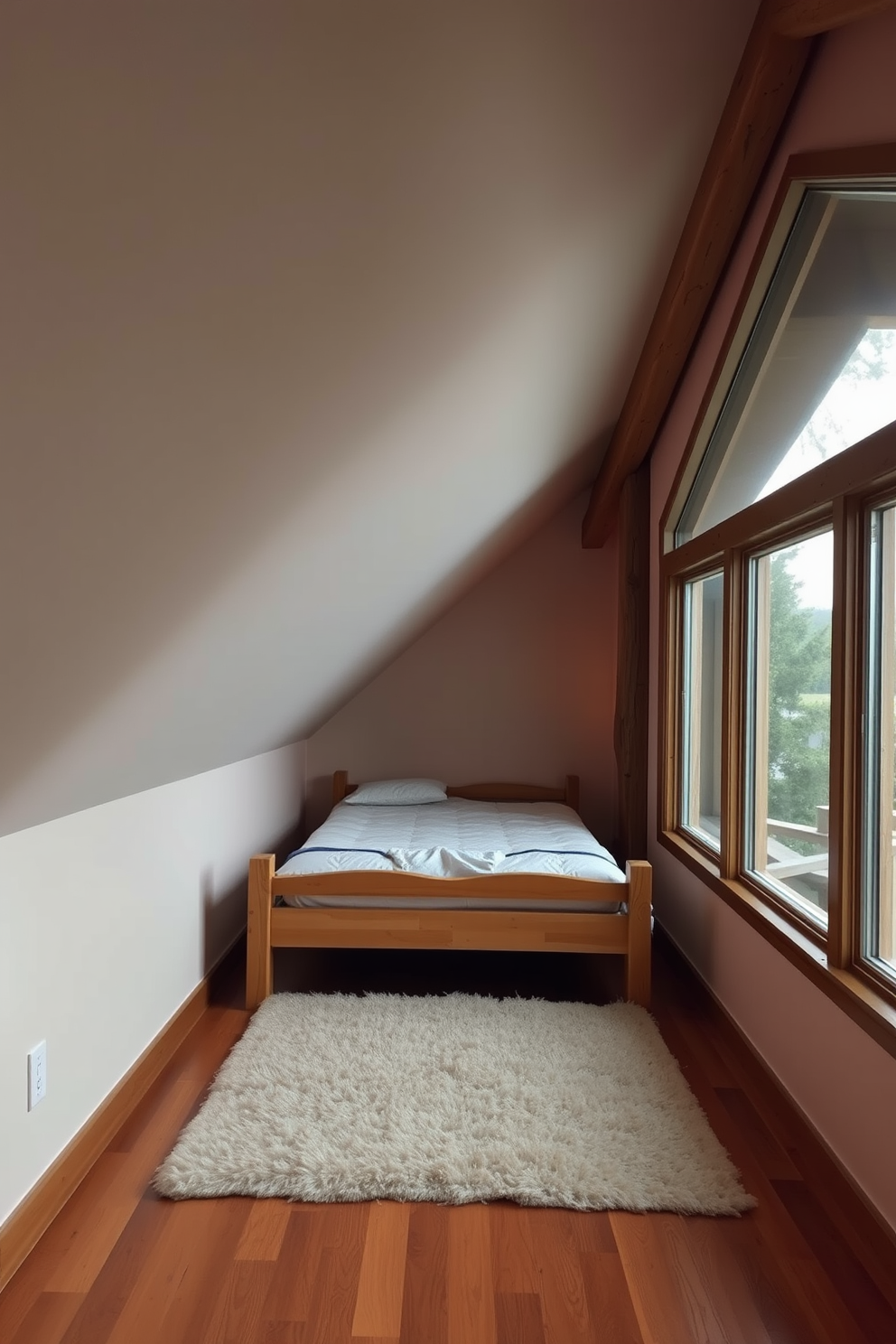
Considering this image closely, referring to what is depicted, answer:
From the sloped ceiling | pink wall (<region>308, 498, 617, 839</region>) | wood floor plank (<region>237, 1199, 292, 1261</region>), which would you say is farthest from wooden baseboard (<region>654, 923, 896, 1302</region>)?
pink wall (<region>308, 498, 617, 839</region>)

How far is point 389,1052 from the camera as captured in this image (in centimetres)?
252

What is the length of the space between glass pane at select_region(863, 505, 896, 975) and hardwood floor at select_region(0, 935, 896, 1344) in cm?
58

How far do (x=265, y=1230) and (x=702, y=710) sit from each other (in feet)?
8.13

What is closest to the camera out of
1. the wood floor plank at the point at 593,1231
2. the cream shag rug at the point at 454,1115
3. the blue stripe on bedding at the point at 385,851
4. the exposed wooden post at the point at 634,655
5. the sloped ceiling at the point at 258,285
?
the sloped ceiling at the point at 258,285

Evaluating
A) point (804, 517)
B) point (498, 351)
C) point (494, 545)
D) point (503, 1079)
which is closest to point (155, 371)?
point (498, 351)

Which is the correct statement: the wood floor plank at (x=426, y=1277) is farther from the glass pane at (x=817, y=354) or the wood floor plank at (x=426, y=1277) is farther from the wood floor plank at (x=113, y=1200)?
the glass pane at (x=817, y=354)

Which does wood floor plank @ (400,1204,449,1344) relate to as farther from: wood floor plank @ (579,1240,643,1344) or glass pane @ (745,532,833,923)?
glass pane @ (745,532,833,923)

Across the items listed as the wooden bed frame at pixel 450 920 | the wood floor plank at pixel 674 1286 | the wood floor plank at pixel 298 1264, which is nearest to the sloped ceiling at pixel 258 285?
the wooden bed frame at pixel 450 920

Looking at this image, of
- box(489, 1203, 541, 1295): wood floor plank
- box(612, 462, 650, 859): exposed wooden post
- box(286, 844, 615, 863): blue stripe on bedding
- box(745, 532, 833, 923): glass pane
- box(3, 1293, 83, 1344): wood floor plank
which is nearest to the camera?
box(3, 1293, 83, 1344): wood floor plank

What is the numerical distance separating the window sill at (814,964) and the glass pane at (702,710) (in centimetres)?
30

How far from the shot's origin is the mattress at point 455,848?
297 cm

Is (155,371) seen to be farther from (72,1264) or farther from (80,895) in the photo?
(72,1264)

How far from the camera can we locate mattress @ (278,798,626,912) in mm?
2975

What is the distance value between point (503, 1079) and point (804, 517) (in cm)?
179
